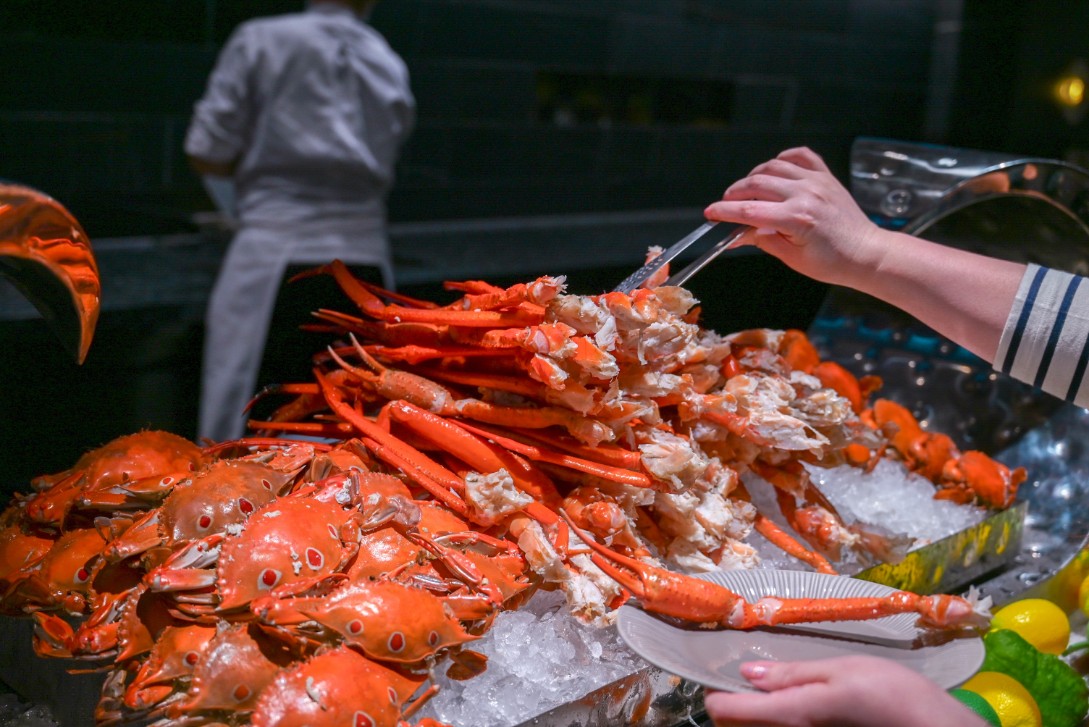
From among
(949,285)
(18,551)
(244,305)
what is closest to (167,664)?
(18,551)

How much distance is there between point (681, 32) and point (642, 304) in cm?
461

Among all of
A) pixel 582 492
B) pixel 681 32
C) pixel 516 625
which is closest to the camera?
pixel 516 625

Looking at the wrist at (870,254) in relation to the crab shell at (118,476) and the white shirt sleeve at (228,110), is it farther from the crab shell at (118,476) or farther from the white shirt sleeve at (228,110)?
the white shirt sleeve at (228,110)

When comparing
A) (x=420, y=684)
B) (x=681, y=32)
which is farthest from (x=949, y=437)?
(x=681, y=32)

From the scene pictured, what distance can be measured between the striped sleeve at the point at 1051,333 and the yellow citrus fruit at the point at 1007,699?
0.46 meters

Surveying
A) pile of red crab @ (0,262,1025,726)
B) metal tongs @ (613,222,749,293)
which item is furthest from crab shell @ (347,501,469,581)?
metal tongs @ (613,222,749,293)

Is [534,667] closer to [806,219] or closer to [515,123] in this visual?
[806,219]

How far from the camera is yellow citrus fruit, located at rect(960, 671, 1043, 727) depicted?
1.24 meters

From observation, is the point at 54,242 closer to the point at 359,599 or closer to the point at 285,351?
the point at 359,599

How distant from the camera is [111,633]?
3.19 ft

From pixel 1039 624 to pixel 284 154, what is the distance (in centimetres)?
259

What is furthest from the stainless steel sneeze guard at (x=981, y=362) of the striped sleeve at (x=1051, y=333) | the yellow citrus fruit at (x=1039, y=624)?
the striped sleeve at (x=1051, y=333)

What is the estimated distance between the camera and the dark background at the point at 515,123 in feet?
8.77

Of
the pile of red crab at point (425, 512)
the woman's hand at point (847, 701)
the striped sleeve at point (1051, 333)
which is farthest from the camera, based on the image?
the striped sleeve at point (1051, 333)
